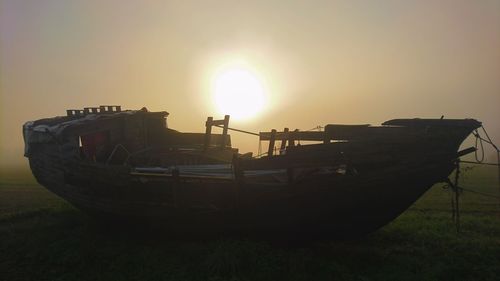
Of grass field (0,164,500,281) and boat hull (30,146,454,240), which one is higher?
boat hull (30,146,454,240)

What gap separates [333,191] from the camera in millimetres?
8828

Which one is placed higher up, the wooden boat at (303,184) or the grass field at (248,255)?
the wooden boat at (303,184)

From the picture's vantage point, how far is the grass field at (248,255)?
777 cm

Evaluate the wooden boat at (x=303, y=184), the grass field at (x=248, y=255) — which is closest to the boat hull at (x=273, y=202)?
the wooden boat at (x=303, y=184)

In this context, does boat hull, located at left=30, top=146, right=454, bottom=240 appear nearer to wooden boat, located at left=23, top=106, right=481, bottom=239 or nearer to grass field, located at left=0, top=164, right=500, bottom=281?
wooden boat, located at left=23, top=106, right=481, bottom=239

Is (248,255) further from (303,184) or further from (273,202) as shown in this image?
(303,184)

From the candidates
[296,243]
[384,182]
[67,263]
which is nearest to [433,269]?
[384,182]

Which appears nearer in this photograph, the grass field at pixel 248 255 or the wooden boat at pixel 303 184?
the grass field at pixel 248 255

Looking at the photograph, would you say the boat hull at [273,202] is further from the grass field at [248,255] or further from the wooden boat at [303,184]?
the grass field at [248,255]

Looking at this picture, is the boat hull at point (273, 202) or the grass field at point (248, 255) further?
the boat hull at point (273, 202)

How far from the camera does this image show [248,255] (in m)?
8.27

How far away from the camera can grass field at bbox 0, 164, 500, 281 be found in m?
7.77

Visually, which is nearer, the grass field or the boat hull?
the grass field

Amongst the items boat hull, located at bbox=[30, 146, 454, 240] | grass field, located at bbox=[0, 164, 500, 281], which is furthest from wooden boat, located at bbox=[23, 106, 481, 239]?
grass field, located at bbox=[0, 164, 500, 281]
